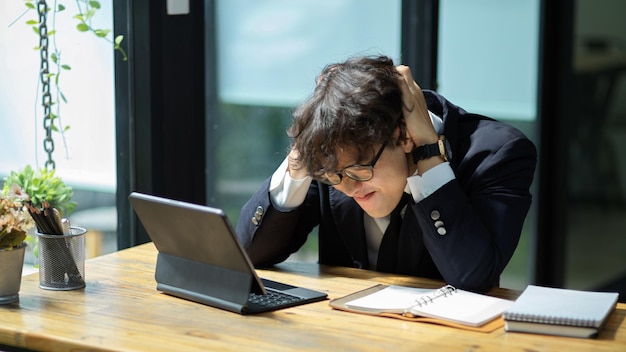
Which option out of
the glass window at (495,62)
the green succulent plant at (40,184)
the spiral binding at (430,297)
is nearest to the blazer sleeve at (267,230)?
the spiral binding at (430,297)

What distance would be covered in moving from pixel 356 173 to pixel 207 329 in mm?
530

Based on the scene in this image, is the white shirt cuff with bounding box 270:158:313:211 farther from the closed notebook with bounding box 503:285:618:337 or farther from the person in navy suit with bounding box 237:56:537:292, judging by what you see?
the closed notebook with bounding box 503:285:618:337

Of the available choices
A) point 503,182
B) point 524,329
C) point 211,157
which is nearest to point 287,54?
point 211,157

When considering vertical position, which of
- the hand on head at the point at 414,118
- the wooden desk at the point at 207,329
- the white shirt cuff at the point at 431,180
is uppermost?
the hand on head at the point at 414,118

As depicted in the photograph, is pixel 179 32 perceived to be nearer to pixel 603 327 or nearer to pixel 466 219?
pixel 466 219

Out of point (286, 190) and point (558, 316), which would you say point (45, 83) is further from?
point (558, 316)

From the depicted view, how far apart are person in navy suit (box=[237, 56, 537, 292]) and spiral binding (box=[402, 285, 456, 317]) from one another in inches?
1.8

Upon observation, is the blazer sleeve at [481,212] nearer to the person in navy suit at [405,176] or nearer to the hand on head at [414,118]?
the person in navy suit at [405,176]

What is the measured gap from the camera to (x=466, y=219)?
216cm

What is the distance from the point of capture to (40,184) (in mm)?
2736

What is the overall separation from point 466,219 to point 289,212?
499 mm

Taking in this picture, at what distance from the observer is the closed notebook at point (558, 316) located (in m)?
1.79

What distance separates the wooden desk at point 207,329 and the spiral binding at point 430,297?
36 mm

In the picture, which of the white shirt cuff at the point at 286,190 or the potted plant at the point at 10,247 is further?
the white shirt cuff at the point at 286,190
